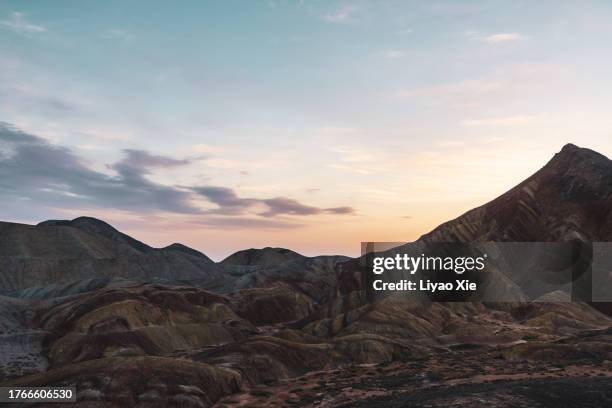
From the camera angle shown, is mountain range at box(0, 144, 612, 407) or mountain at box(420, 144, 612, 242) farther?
mountain at box(420, 144, 612, 242)

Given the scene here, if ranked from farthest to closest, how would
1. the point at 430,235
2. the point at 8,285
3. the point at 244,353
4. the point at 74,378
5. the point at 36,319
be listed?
the point at 430,235 < the point at 8,285 < the point at 36,319 < the point at 244,353 < the point at 74,378

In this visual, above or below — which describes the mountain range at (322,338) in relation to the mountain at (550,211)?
below

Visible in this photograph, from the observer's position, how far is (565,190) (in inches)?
7308

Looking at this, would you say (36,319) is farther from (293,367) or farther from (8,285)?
(8,285)

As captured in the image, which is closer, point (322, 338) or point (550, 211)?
point (322, 338)

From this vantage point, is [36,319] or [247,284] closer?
[36,319]

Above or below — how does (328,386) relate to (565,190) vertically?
below

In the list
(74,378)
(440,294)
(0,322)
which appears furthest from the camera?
(440,294)

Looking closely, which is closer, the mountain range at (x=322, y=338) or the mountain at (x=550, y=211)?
the mountain range at (x=322, y=338)

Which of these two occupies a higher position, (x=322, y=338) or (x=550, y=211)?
(x=550, y=211)

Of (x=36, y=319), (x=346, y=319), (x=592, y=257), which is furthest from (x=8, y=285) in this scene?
(x=592, y=257)

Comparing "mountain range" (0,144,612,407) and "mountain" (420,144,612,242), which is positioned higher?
"mountain" (420,144,612,242)

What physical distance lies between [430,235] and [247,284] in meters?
69.8

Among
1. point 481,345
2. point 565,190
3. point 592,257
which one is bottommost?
point 481,345
